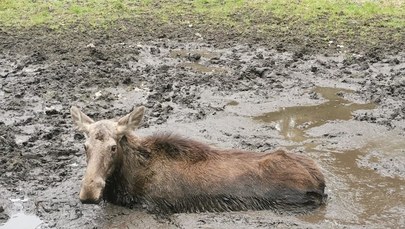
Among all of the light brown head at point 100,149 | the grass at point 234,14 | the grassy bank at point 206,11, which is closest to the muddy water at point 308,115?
the light brown head at point 100,149

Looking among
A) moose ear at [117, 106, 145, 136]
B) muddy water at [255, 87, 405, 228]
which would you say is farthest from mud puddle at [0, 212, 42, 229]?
muddy water at [255, 87, 405, 228]

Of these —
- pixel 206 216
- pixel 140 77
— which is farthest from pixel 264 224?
pixel 140 77

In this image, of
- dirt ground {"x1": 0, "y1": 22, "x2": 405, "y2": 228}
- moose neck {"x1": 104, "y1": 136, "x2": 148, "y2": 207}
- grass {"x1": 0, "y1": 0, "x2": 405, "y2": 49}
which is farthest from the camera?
grass {"x1": 0, "y1": 0, "x2": 405, "y2": 49}

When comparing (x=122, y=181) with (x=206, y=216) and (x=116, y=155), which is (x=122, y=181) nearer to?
(x=116, y=155)

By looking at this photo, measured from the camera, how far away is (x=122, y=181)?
8.27 m

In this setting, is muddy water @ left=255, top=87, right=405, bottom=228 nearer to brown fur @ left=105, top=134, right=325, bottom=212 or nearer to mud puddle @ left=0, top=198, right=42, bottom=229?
brown fur @ left=105, top=134, right=325, bottom=212

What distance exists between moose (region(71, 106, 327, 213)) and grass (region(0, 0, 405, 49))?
→ 30.4 feet

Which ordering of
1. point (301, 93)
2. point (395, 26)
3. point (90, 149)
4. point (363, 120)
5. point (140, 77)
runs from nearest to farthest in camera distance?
point (90, 149), point (363, 120), point (301, 93), point (140, 77), point (395, 26)

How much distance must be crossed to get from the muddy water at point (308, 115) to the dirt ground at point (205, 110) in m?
0.02

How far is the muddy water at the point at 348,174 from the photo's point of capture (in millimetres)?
7949

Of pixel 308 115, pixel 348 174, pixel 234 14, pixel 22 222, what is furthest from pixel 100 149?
Result: pixel 234 14

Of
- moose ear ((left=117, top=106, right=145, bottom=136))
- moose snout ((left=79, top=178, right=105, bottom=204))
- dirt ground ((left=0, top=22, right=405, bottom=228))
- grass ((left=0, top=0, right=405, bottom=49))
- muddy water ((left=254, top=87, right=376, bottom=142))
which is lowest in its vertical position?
muddy water ((left=254, top=87, right=376, bottom=142))

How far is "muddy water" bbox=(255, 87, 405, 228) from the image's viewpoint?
795 centimetres

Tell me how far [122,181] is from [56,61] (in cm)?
701
